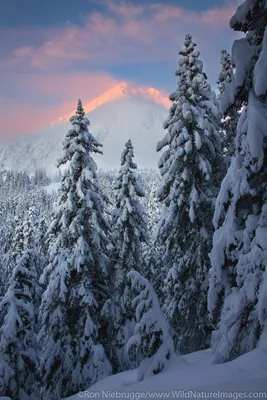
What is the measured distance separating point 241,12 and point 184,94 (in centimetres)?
921

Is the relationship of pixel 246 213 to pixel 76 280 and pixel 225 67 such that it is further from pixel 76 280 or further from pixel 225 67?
pixel 225 67

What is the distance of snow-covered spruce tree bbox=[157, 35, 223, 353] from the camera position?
14.8m

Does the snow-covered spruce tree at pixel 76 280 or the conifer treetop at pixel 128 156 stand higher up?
the conifer treetop at pixel 128 156

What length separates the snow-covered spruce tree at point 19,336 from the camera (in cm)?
1467

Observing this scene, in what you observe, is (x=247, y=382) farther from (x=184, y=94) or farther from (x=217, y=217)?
(x=184, y=94)

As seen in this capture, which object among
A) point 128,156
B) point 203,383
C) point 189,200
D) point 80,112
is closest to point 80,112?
point 80,112

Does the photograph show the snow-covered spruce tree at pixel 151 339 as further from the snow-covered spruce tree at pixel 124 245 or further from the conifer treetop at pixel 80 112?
the conifer treetop at pixel 80 112

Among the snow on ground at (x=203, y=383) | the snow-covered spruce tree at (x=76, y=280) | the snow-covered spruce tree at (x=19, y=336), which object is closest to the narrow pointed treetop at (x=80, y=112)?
the snow-covered spruce tree at (x=76, y=280)

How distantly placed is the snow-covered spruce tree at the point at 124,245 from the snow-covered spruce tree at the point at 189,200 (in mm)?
3924

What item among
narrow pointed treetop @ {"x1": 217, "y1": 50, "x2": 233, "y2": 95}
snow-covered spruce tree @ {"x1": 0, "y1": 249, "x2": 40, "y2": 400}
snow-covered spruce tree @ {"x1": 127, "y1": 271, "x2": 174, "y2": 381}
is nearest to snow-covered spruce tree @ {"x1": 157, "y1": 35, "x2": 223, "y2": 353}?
narrow pointed treetop @ {"x1": 217, "y1": 50, "x2": 233, "y2": 95}

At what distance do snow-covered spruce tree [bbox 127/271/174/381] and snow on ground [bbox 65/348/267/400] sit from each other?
0.86ft

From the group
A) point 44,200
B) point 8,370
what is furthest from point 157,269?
point 44,200

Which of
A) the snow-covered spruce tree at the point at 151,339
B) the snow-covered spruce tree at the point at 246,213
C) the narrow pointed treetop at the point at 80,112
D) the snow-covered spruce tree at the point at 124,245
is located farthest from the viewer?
the snow-covered spruce tree at the point at 124,245

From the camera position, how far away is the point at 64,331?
51.0ft
